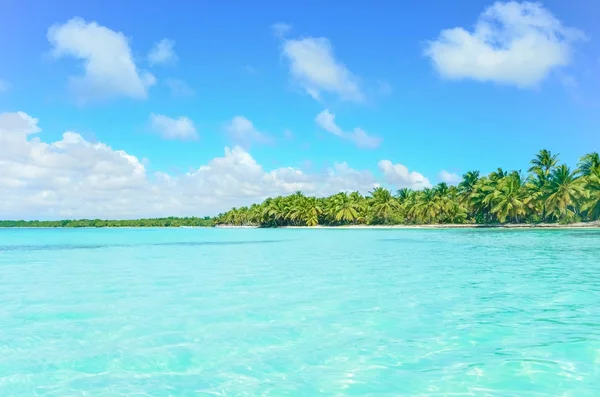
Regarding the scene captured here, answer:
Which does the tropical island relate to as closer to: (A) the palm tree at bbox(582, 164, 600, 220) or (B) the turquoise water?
(A) the palm tree at bbox(582, 164, 600, 220)

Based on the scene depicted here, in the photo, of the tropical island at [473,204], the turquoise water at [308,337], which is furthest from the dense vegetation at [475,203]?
the turquoise water at [308,337]

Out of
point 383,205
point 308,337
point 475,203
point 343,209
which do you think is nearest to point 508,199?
point 475,203

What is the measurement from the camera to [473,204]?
2313 inches

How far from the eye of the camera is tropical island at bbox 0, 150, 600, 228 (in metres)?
49.0

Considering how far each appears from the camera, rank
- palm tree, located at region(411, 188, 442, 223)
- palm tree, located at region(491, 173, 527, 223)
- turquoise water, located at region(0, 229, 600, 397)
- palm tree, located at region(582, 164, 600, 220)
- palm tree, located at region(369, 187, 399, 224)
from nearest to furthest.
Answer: turquoise water, located at region(0, 229, 600, 397) → palm tree, located at region(582, 164, 600, 220) → palm tree, located at region(491, 173, 527, 223) → palm tree, located at region(411, 188, 442, 223) → palm tree, located at region(369, 187, 399, 224)

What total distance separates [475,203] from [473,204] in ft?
1.05

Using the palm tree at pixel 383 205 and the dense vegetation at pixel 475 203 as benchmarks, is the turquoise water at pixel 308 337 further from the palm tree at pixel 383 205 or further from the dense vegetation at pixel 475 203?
the palm tree at pixel 383 205

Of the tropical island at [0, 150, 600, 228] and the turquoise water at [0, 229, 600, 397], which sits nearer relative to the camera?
the turquoise water at [0, 229, 600, 397]

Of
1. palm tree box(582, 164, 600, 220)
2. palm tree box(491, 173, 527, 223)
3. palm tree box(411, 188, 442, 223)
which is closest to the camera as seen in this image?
palm tree box(582, 164, 600, 220)

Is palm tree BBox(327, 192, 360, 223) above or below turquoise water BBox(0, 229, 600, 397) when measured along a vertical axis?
above

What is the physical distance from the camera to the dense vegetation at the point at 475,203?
160 ft

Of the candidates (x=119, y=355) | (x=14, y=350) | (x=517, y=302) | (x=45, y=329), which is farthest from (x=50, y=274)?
(x=517, y=302)

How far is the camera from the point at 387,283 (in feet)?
40.2

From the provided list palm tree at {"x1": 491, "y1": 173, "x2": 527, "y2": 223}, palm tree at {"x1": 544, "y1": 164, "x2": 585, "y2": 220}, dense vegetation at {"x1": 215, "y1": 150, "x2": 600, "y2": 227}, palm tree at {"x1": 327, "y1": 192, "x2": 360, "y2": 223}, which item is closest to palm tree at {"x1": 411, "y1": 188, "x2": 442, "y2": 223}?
dense vegetation at {"x1": 215, "y1": 150, "x2": 600, "y2": 227}
